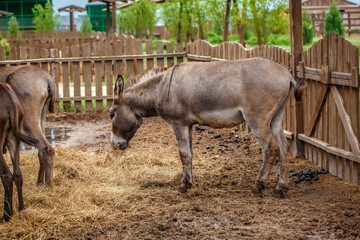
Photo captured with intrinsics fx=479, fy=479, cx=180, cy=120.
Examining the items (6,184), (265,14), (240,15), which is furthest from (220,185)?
(265,14)

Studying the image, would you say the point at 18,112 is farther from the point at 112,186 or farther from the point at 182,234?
the point at 182,234

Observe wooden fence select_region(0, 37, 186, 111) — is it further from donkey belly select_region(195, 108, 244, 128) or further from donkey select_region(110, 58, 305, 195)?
donkey belly select_region(195, 108, 244, 128)

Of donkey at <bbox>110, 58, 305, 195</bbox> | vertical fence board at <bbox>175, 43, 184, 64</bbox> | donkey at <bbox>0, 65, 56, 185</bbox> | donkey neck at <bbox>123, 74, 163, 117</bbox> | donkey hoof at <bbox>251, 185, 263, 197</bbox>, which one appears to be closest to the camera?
→ donkey at <bbox>110, 58, 305, 195</bbox>

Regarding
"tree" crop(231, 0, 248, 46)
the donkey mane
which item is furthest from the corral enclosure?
"tree" crop(231, 0, 248, 46)

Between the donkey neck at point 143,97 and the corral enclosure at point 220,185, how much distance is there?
1.07 metres

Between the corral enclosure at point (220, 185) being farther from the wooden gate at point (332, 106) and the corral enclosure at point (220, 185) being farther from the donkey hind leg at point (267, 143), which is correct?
the donkey hind leg at point (267, 143)

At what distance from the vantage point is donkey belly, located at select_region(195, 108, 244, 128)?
642cm

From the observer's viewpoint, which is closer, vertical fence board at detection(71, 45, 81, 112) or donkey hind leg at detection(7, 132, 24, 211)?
donkey hind leg at detection(7, 132, 24, 211)

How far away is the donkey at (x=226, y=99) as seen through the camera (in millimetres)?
6230

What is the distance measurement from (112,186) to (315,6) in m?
61.3

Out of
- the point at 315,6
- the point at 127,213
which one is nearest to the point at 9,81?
the point at 127,213

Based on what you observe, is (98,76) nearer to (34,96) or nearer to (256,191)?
(34,96)

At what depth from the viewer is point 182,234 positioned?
16.8 ft

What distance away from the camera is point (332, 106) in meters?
7.01
